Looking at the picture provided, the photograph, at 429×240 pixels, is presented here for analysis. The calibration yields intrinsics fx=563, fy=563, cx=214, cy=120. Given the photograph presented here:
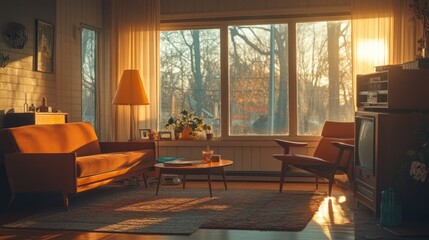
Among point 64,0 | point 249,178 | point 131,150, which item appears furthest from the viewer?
point 249,178

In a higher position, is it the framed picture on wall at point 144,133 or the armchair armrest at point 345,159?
the framed picture on wall at point 144,133

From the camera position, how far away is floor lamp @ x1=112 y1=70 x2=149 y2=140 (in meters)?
7.34

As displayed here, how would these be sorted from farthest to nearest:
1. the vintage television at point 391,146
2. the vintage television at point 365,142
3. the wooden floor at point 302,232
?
the vintage television at point 365,142
the vintage television at point 391,146
the wooden floor at point 302,232

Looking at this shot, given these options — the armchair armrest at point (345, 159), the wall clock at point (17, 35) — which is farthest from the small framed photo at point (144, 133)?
the armchair armrest at point (345, 159)

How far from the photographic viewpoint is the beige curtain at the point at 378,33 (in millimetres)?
7262

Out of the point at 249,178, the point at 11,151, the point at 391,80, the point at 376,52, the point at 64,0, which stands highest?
the point at 64,0

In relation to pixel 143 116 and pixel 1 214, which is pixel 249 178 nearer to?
pixel 143 116

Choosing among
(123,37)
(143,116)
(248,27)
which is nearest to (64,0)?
(123,37)

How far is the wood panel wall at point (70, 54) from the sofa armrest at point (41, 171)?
79.1 inches

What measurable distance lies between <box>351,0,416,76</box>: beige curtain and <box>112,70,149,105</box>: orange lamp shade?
283 cm

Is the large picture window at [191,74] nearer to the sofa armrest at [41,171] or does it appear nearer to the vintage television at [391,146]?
the sofa armrest at [41,171]

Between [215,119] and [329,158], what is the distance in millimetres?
2071

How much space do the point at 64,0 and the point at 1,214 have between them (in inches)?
130

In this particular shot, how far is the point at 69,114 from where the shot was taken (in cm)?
732
